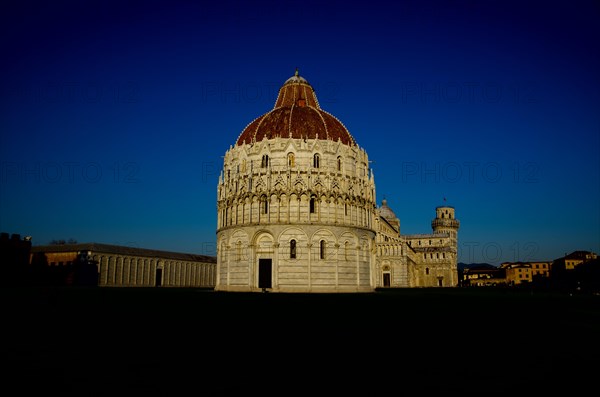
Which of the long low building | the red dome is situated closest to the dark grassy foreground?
the red dome

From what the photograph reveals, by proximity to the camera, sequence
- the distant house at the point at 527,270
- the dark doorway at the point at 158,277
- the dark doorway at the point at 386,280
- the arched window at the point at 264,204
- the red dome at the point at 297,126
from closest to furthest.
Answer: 1. the arched window at the point at 264,204
2. the red dome at the point at 297,126
3. the dark doorway at the point at 386,280
4. the dark doorway at the point at 158,277
5. the distant house at the point at 527,270

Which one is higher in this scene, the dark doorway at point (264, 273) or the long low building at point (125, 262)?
the long low building at point (125, 262)

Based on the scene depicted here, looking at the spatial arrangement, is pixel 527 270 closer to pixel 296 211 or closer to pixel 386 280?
pixel 386 280

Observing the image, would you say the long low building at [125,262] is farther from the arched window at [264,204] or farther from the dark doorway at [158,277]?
the arched window at [264,204]

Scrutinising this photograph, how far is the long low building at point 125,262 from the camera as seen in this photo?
241 feet

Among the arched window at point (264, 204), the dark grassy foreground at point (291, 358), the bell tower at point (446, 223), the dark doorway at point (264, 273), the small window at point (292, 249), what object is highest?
the bell tower at point (446, 223)

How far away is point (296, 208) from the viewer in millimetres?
44562

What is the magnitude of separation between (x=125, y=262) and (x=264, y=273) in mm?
44331

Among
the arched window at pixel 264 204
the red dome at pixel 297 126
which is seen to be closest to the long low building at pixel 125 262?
the red dome at pixel 297 126

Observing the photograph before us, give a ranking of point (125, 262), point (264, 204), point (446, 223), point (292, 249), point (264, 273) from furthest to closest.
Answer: point (446, 223) → point (125, 262) → point (264, 204) → point (264, 273) → point (292, 249)

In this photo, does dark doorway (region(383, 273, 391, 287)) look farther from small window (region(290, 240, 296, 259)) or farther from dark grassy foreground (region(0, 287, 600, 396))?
dark grassy foreground (region(0, 287, 600, 396))

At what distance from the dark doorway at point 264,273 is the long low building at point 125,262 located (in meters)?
39.2

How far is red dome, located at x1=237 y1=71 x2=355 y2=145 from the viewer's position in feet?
159

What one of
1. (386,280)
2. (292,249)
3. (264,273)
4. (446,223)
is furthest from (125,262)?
(446,223)
